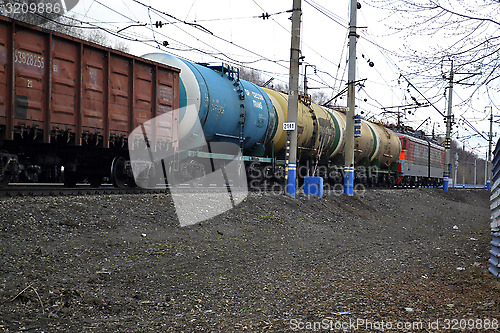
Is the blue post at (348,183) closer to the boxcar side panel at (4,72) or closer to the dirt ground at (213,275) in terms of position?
the dirt ground at (213,275)

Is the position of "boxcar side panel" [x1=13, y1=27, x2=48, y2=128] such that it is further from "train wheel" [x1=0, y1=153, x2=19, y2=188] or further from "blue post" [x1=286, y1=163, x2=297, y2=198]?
"blue post" [x1=286, y1=163, x2=297, y2=198]

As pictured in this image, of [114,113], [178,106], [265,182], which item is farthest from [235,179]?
[114,113]

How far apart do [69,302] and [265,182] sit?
12.2 meters

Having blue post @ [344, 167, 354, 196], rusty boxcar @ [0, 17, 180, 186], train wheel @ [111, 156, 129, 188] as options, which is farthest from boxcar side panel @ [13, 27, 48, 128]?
blue post @ [344, 167, 354, 196]

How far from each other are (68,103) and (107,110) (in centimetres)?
106

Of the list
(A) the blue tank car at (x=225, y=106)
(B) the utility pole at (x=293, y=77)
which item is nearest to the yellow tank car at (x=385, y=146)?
(A) the blue tank car at (x=225, y=106)

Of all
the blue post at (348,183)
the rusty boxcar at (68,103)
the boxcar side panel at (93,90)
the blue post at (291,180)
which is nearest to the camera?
the rusty boxcar at (68,103)

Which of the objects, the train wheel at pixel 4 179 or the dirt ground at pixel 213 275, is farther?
the train wheel at pixel 4 179

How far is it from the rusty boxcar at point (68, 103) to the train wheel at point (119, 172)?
0.03 meters

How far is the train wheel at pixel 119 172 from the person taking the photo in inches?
444

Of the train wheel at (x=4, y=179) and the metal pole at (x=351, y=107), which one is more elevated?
the metal pole at (x=351, y=107)

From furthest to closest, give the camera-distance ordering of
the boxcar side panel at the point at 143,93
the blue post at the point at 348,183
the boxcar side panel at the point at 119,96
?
1. the blue post at the point at 348,183
2. the boxcar side panel at the point at 143,93
3. the boxcar side panel at the point at 119,96

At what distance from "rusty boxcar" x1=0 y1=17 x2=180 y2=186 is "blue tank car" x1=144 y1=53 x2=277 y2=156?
36.4 inches

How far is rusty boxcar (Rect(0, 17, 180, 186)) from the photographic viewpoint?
865 centimetres
